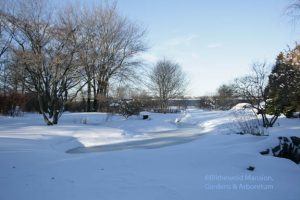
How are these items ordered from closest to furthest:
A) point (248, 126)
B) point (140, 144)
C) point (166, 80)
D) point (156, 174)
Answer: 1. point (156, 174)
2. point (140, 144)
3. point (248, 126)
4. point (166, 80)

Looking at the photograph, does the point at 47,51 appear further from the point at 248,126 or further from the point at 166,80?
the point at 166,80

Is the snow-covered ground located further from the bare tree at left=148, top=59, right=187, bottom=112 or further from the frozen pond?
the bare tree at left=148, top=59, right=187, bottom=112

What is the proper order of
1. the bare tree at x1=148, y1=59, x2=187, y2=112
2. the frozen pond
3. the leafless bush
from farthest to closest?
the bare tree at x1=148, y1=59, x2=187, y2=112 < the leafless bush < the frozen pond

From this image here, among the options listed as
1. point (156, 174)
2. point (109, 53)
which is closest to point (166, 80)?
point (109, 53)

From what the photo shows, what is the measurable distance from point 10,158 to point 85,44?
42.5 feet

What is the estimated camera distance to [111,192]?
20.4ft

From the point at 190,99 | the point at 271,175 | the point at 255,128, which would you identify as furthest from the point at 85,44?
the point at 190,99

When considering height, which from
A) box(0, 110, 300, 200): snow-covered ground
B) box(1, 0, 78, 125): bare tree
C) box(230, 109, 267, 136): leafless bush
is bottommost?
box(0, 110, 300, 200): snow-covered ground

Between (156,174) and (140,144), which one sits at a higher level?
(140,144)

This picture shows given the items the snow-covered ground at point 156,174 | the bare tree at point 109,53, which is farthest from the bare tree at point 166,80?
the snow-covered ground at point 156,174

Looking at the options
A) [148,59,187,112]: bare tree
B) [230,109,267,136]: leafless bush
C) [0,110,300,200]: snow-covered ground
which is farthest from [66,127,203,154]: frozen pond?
[148,59,187,112]: bare tree

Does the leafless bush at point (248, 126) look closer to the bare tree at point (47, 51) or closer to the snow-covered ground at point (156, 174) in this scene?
the snow-covered ground at point (156, 174)

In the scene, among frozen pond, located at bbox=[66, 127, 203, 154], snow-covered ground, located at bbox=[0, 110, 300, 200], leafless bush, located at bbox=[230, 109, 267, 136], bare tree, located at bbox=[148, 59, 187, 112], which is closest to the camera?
snow-covered ground, located at bbox=[0, 110, 300, 200]

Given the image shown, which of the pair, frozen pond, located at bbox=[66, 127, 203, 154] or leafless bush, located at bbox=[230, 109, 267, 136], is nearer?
frozen pond, located at bbox=[66, 127, 203, 154]
